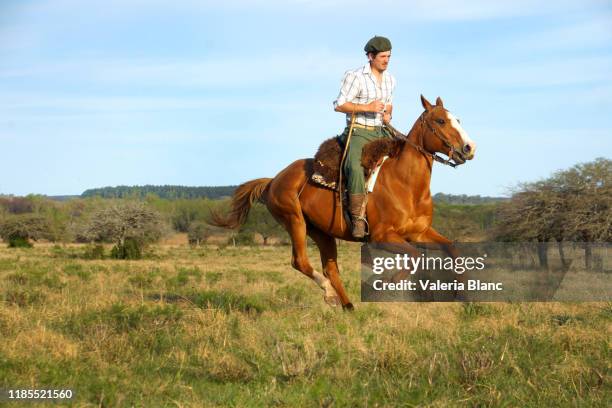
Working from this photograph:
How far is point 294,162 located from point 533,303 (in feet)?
13.6

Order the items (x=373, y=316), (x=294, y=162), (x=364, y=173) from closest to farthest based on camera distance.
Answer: (x=373, y=316) < (x=364, y=173) < (x=294, y=162)

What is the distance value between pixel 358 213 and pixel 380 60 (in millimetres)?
2192

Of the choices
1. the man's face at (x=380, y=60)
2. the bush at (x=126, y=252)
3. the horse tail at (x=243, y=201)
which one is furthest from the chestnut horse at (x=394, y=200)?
the bush at (x=126, y=252)

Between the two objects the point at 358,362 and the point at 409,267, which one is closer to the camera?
the point at 358,362

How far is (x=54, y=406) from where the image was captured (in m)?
4.87

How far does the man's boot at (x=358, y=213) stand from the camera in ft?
31.5

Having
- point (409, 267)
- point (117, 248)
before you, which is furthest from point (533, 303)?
point (117, 248)

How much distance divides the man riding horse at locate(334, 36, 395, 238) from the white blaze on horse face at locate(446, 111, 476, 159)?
103 cm

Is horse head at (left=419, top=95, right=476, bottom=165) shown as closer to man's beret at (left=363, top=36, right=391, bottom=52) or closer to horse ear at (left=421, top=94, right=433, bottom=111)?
horse ear at (left=421, top=94, right=433, bottom=111)

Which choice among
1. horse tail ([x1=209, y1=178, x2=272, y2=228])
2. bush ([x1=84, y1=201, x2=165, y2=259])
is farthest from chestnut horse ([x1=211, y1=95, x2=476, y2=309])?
bush ([x1=84, y1=201, x2=165, y2=259])

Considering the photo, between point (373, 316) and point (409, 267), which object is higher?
point (409, 267)

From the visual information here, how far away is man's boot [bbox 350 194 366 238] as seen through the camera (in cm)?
959

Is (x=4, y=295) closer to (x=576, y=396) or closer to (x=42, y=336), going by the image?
(x=42, y=336)

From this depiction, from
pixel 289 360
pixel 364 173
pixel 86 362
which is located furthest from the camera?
pixel 364 173
